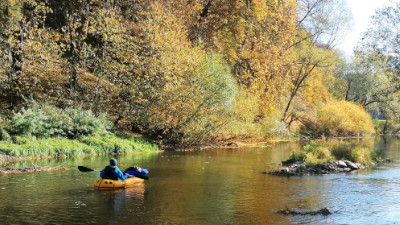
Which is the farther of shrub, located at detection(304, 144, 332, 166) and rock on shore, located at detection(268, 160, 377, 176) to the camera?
shrub, located at detection(304, 144, 332, 166)

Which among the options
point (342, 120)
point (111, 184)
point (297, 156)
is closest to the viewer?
point (111, 184)

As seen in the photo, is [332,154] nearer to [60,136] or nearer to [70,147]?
[70,147]

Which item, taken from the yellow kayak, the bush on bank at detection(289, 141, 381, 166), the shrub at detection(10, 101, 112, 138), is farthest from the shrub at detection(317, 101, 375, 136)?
the yellow kayak

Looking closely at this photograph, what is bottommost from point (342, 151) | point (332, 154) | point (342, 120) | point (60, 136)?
point (332, 154)

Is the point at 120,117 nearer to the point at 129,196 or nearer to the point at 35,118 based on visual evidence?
the point at 35,118

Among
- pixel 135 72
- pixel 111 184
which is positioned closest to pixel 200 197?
pixel 111 184

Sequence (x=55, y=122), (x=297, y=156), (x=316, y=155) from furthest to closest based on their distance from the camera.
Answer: (x=55, y=122), (x=297, y=156), (x=316, y=155)

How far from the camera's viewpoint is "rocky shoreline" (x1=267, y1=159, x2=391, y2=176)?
20.3m

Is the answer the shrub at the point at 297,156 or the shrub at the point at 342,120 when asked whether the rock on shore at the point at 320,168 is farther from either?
the shrub at the point at 342,120

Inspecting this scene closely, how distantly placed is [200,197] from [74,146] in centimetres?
1286

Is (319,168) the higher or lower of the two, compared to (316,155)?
lower

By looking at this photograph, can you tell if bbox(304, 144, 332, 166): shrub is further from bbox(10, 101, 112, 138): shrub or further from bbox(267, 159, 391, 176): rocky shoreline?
bbox(10, 101, 112, 138): shrub

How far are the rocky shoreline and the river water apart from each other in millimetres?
727

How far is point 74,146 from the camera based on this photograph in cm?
2556
